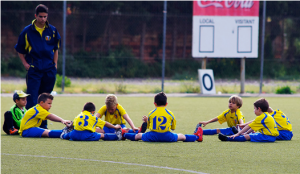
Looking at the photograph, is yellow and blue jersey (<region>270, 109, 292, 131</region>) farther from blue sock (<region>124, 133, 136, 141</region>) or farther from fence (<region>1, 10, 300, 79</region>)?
fence (<region>1, 10, 300, 79</region>)

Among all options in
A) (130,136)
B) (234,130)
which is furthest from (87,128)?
(234,130)

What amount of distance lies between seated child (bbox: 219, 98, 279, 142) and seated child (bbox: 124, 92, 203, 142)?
610mm

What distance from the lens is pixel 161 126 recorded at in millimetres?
6355

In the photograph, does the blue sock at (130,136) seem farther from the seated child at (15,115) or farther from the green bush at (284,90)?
the green bush at (284,90)

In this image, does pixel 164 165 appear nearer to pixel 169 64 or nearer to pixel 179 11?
pixel 169 64

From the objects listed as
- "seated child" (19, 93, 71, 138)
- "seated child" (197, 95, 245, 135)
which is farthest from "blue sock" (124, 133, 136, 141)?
"seated child" (197, 95, 245, 135)

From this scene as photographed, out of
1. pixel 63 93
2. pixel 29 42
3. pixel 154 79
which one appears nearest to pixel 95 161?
pixel 29 42

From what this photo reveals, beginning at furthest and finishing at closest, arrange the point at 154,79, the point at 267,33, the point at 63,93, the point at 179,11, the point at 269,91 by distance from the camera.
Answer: the point at 179,11, the point at 267,33, the point at 154,79, the point at 269,91, the point at 63,93

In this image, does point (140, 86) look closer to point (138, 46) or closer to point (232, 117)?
point (138, 46)

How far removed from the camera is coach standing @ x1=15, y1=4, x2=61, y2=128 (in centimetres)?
721

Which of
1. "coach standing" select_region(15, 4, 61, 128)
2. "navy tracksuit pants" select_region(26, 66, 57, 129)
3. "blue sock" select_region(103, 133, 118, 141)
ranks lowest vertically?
"blue sock" select_region(103, 133, 118, 141)

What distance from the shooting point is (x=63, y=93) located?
16141 mm

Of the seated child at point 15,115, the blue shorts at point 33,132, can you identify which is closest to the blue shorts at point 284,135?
the blue shorts at point 33,132

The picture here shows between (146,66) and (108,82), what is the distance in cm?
243
